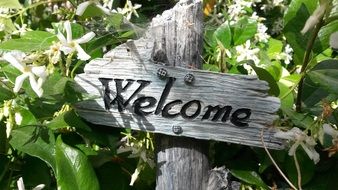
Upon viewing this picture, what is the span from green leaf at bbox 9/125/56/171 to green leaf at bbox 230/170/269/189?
26cm

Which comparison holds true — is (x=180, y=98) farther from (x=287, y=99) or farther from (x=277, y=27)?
(x=277, y=27)

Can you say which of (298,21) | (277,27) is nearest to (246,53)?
(298,21)

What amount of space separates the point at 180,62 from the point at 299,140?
0.18m

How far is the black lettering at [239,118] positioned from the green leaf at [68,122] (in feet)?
0.65

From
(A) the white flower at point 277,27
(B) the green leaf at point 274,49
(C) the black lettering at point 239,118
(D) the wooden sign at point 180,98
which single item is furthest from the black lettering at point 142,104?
(A) the white flower at point 277,27

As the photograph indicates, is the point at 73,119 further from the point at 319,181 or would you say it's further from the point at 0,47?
the point at 319,181

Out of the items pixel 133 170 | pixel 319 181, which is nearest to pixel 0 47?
pixel 133 170

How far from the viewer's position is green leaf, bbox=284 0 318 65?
88 cm

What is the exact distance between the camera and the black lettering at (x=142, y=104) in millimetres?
781

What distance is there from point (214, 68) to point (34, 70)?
298 mm

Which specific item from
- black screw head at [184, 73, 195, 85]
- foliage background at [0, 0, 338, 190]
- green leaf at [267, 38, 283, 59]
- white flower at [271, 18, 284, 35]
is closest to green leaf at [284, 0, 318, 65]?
foliage background at [0, 0, 338, 190]

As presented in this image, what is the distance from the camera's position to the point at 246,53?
1.05 meters

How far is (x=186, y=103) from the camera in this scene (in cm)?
77

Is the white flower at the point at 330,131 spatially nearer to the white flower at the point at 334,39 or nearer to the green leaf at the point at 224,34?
the white flower at the point at 334,39
